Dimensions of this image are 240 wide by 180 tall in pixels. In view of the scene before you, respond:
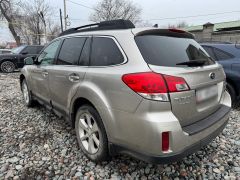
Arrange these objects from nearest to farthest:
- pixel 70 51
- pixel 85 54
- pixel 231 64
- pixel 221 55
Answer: pixel 85 54
pixel 70 51
pixel 231 64
pixel 221 55

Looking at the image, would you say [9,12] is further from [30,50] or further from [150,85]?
[150,85]

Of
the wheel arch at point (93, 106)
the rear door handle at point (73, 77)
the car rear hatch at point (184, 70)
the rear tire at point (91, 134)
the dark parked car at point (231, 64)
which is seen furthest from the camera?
the dark parked car at point (231, 64)

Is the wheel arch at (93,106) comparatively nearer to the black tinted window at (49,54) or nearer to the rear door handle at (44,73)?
the rear door handle at (44,73)

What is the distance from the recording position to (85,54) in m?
2.82

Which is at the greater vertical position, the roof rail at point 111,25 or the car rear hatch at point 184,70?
the roof rail at point 111,25

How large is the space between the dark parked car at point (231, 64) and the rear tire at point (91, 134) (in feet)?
11.0

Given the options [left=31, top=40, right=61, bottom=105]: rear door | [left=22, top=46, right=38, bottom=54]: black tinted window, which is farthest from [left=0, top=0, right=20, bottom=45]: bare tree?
[left=31, top=40, right=61, bottom=105]: rear door

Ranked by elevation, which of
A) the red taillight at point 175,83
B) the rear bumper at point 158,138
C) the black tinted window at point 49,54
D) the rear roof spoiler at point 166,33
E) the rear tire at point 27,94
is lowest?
the rear tire at point 27,94

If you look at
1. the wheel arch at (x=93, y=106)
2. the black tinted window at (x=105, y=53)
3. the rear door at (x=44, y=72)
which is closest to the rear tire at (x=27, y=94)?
the rear door at (x=44, y=72)

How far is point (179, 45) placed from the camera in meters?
2.55

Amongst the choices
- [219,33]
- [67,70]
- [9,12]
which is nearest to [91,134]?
[67,70]

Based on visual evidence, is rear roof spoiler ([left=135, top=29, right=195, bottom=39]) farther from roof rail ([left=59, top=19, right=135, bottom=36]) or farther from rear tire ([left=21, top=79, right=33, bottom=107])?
rear tire ([left=21, top=79, right=33, bottom=107])

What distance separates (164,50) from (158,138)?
0.94 m

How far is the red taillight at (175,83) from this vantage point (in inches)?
77.6
